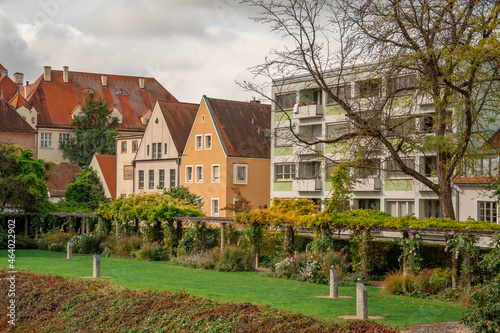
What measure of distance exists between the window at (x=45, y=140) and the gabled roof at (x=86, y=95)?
1.40 m

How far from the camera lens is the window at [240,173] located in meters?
63.7

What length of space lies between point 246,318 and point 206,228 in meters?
20.0

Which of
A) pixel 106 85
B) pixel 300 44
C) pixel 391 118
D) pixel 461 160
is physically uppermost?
pixel 106 85

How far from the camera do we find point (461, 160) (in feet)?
75.6

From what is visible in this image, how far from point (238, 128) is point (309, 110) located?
28.2 ft

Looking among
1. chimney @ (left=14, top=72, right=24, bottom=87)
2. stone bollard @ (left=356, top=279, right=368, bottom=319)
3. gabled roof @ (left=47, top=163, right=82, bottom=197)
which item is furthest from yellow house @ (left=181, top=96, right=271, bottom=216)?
chimney @ (left=14, top=72, right=24, bottom=87)

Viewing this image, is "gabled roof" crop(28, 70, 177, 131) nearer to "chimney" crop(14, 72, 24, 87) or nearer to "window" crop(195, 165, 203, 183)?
"chimney" crop(14, 72, 24, 87)

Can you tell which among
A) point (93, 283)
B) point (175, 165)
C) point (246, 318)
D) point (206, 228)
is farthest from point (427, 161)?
point (246, 318)

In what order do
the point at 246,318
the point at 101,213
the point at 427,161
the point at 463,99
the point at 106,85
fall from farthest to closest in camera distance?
the point at 106,85 < the point at 427,161 < the point at 101,213 < the point at 463,99 < the point at 246,318

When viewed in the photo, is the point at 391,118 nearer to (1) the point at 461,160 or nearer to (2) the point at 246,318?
(1) the point at 461,160

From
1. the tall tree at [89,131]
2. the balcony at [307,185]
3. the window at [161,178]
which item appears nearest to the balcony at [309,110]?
the balcony at [307,185]

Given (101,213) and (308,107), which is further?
(308,107)

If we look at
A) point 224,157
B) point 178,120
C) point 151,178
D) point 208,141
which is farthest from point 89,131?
point 224,157

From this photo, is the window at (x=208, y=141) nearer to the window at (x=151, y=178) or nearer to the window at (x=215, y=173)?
the window at (x=215, y=173)
